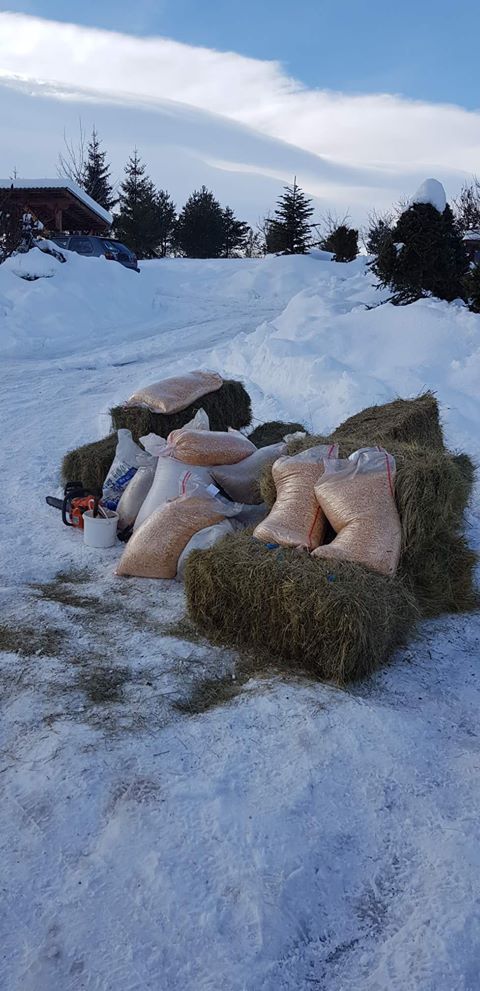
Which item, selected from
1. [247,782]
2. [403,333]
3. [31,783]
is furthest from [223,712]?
[403,333]

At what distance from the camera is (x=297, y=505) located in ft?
13.4

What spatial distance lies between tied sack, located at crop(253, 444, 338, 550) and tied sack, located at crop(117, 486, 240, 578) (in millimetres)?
441

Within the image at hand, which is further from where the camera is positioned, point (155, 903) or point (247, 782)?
point (247, 782)

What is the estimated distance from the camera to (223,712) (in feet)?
9.61

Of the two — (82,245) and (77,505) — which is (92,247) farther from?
(77,505)

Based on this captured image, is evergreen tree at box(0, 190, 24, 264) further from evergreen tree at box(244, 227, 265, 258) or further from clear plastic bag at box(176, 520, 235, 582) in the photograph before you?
evergreen tree at box(244, 227, 265, 258)

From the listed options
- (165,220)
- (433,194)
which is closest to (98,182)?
(165,220)

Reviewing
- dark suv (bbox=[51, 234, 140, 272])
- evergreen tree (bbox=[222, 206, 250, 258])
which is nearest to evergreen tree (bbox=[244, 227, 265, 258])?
evergreen tree (bbox=[222, 206, 250, 258])

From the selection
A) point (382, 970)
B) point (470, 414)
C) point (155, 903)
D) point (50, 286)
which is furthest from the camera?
point (50, 286)

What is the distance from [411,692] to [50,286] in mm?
13394

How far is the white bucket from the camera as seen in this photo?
4.84 m

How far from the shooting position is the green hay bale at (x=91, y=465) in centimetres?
570

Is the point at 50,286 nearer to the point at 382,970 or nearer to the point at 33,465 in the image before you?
the point at 33,465

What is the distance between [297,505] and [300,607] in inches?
36.5
